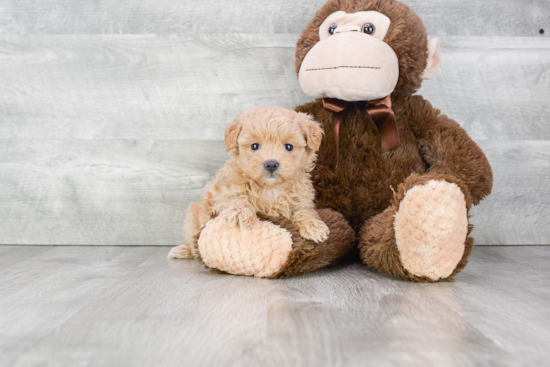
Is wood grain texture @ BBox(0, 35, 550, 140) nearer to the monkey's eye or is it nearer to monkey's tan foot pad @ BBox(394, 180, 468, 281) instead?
the monkey's eye

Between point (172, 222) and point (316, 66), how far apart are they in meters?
0.71

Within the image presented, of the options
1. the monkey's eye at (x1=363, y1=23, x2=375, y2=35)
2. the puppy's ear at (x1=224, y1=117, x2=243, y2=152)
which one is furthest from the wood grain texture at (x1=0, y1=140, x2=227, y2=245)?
the monkey's eye at (x1=363, y1=23, x2=375, y2=35)

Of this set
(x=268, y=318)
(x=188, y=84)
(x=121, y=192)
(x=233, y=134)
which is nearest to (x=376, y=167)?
(x=233, y=134)

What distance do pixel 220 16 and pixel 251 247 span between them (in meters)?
0.86

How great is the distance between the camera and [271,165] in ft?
3.15

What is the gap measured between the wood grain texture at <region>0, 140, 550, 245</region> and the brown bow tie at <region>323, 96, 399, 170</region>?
0.44 metres

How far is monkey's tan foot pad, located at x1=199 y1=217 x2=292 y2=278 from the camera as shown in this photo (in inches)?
38.5

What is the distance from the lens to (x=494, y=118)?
1460 millimetres

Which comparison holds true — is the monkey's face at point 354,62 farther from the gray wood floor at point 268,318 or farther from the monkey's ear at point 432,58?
the gray wood floor at point 268,318

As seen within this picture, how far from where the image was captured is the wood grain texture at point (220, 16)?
57.6 inches

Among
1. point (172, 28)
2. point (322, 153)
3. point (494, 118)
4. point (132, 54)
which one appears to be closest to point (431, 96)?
point (494, 118)

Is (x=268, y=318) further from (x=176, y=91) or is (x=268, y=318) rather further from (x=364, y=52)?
(x=176, y=91)

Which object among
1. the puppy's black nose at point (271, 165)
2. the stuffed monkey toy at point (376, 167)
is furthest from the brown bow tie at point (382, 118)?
the puppy's black nose at point (271, 165)

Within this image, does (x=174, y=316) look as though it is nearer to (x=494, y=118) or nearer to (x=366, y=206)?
(x=366, y=206)
